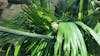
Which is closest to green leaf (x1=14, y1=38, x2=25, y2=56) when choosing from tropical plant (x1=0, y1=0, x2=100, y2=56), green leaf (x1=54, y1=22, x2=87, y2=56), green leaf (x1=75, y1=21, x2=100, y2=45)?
tropical plant (x1=0, y1=0, x2=100, y2=56)

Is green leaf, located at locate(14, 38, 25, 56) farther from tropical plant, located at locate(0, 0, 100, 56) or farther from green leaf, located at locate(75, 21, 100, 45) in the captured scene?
green leaf, located at locate(75, 21, 100, 45)

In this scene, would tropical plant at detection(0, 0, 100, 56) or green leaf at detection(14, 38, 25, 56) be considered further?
green leaf at detection(14, 38, 25, 56)

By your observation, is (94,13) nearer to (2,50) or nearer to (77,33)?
(77,33)

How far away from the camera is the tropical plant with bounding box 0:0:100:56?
7.95 ft

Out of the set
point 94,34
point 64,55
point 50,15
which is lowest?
point 64,55

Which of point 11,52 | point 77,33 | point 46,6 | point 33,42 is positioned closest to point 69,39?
point 77,33

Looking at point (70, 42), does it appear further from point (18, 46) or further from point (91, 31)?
point (18, 46)

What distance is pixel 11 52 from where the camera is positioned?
9.67 feet

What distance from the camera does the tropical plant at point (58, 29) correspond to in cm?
242

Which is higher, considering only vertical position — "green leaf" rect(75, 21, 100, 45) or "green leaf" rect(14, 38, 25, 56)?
"green leaf" rect(75, 21, 100, 45)

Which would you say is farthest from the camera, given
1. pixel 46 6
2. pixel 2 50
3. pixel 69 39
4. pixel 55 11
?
pixel 2 50

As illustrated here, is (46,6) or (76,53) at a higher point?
(46,6)

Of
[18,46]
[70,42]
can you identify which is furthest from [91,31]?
[18,46]

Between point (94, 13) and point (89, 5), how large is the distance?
223mm
